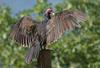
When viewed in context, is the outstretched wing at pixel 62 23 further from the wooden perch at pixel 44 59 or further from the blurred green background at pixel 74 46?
the blurred green background at pixel 74 46

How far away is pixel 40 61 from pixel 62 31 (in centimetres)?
32

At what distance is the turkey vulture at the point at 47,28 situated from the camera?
2.56 m

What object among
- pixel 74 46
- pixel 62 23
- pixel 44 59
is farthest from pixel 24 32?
pixel 74 46

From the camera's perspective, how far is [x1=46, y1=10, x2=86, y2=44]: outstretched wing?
256 centimetres

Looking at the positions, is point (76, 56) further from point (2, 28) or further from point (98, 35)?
point (2, 28)

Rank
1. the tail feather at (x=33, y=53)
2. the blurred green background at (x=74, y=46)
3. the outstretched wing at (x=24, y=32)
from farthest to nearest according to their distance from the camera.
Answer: the blurred green background at (x=74, y=46) → the outstretched wing at (x=24, y=32) → the tail feather at (x=33, y=53)

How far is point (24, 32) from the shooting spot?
113 inches

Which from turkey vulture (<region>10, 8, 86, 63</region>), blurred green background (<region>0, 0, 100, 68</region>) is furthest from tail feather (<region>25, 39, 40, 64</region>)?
blurred green background (<region>0, 0, 100, 68</region>)

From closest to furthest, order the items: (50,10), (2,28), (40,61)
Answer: (40,61), (50,10), (2,28)

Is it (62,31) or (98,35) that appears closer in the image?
(62,31)

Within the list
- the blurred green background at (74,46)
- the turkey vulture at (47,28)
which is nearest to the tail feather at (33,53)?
the turkey vulture at (47,28)

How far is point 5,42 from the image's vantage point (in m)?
6.71

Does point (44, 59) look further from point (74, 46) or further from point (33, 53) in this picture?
point (74, 46)

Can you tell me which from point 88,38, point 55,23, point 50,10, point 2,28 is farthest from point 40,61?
point 2,28
